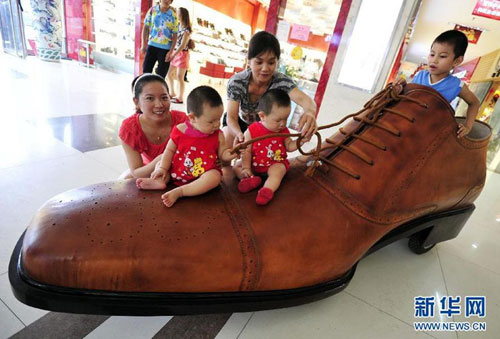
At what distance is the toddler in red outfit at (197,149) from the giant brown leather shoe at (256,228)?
72 mm

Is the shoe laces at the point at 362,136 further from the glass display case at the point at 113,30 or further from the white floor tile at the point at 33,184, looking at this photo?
the glass display case at the point at 113,30

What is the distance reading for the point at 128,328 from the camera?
722 mm

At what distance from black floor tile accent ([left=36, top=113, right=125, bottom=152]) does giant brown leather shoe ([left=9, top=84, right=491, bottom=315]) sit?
148 centimetres

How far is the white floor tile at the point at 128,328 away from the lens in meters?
0.70

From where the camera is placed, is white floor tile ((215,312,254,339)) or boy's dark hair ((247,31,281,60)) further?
boy's dark hair ((247,31,281,60))

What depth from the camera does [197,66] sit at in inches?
295

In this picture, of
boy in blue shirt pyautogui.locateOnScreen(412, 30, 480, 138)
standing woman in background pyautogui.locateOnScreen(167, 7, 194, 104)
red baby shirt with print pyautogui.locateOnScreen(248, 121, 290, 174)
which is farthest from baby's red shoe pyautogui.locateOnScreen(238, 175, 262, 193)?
standing woman in background pyautogui.locateOnScreen(167, 7, 194, 104)

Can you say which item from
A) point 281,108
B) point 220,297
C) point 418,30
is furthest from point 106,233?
point 418,30

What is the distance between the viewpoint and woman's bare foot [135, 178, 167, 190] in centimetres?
72

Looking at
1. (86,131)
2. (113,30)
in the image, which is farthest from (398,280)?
(113,30)

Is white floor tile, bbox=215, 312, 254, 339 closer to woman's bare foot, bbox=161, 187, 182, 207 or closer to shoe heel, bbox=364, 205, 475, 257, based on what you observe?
woman's bare foot, bbox=161, 187, 182, 207

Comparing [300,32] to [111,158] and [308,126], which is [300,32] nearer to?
[111,158]

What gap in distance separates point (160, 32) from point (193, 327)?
3.64m

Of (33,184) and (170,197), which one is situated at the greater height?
(170,197)
